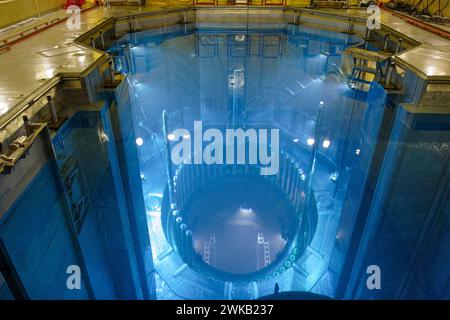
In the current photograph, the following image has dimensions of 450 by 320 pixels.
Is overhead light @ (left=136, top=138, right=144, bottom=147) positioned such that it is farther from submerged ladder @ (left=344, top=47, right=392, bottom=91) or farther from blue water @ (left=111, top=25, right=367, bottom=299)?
submerged ladder @ (left=344, top=47, right=392, bottom=91)

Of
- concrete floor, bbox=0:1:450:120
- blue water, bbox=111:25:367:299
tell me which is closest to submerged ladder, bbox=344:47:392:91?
blue water, bbox=111:25:367:299

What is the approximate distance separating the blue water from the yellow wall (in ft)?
6.17

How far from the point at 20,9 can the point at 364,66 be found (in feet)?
21.6

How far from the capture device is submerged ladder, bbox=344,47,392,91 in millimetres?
4884

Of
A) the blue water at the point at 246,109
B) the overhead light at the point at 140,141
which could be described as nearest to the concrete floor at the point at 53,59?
the blue water at the point at 246,109

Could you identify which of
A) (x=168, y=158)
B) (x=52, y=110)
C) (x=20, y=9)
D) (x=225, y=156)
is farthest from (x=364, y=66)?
(x=20, y=9)

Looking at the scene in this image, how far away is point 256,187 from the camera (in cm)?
952

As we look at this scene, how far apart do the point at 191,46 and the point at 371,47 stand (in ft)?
14.9

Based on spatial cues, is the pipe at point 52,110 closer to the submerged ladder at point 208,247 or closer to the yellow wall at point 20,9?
the yellow wall at point 20,9

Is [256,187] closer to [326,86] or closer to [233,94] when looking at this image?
[233,94]

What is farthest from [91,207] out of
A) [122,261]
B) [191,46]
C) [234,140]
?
[234,140]

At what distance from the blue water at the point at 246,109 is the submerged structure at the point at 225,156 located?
4 centimetres

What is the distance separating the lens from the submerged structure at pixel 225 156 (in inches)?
103
